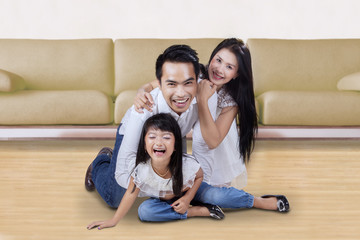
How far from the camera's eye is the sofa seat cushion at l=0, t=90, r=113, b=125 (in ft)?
9.11

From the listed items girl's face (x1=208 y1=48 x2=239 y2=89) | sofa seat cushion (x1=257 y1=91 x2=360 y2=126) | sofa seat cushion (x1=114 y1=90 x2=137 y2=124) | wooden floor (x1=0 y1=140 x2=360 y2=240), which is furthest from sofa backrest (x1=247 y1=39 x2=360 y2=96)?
girl's face (x1=208 y1=48 x2=239 y2=89)

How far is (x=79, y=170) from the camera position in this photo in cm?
224

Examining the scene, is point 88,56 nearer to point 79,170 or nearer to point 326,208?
point 79,170

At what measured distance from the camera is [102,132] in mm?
2865

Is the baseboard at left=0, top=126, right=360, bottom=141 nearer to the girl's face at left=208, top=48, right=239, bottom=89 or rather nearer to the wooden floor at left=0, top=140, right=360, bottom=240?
the wooden floor at left=0, top=140, right=360, bottom=240

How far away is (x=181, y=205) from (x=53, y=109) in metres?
1.66

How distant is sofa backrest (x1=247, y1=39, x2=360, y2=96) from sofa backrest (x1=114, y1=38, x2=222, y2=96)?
0.44 m

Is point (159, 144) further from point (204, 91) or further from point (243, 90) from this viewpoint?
point (243, 90)

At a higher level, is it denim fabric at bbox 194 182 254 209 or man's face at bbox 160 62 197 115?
man's face at bbox 160 62 197 115

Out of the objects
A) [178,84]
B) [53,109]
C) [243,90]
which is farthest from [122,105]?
[178,84]
